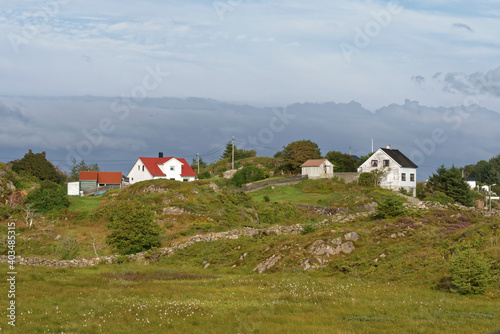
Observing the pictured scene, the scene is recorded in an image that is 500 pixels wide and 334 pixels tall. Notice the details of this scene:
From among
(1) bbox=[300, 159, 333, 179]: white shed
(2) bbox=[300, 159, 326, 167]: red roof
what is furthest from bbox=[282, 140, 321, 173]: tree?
(1) bbox=[300, 159, 333, 179]: white shed

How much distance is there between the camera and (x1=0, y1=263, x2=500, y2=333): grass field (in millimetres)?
16422

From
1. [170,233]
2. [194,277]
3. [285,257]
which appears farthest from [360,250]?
[170,233]

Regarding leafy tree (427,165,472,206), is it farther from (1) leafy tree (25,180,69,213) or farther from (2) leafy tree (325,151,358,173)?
(1) leafy tree (25,180,69,213)

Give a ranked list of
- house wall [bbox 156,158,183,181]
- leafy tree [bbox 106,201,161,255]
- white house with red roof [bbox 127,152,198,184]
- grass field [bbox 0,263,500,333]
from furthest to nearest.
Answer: house wall [bbox 156,158,183,181], white house with red roof [bbox 127,152,198,184], leafy tree [bbox 106,201,161,255], grass field [bbox 0,263,500,333]

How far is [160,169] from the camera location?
99.8 metres

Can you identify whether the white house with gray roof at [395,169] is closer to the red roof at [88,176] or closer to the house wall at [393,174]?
the house wall at [393,174]

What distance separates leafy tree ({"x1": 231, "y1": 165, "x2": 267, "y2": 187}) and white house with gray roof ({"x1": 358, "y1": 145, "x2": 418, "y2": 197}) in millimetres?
27111

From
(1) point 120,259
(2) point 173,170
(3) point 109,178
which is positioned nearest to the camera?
(1) point 120,259

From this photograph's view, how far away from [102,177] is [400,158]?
6061 centimetres

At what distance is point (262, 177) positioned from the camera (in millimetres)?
110188

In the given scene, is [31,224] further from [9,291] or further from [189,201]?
[9,291]

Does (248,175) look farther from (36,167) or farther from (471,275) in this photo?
(471,275)

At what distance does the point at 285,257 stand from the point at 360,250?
5036 mm

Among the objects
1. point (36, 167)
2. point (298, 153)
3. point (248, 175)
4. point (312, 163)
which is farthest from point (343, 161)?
point (36, 167)
